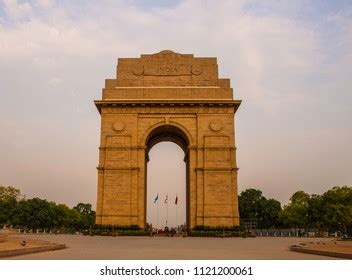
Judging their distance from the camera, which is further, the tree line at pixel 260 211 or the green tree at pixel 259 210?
the green tree at pixel 259 210

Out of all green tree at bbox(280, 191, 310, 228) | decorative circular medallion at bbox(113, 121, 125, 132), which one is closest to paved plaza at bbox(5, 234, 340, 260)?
decorative circular medallion at bbox(113, 121, 125, 132)

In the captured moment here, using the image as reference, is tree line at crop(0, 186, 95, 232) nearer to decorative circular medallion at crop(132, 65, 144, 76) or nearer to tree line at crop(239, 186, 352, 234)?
tree line at crop(239, 186, 352, 234)

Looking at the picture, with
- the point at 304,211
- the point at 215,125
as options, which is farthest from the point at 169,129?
the point at 304,211

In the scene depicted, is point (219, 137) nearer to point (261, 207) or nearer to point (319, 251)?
point (319, 251)

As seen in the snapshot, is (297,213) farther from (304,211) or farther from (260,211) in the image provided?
(260,211)

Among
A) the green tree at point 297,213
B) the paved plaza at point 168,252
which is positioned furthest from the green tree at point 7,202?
the paved plaza at point 168,252

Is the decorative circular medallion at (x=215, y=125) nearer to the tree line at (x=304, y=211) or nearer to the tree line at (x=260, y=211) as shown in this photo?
the tree line at (x=304, y=211)

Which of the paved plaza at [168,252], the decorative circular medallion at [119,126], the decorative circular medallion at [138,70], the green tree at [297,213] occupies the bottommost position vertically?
the paved plaza at [168,252]
